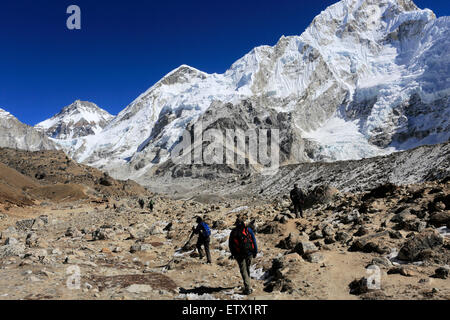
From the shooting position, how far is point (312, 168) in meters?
46.9

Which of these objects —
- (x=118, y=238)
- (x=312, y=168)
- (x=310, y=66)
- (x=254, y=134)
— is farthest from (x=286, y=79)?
(x=118, y=238)

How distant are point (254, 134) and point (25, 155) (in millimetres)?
91610

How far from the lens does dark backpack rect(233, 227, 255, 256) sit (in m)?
7.54

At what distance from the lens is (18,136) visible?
17212cm

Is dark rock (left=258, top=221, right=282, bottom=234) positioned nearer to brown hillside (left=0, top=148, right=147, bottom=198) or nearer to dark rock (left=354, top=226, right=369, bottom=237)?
dark rock (left=354, top=226, right=369, bottom=237)

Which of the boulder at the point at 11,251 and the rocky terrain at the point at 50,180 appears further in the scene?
the rocky terrain at the point at 50,180

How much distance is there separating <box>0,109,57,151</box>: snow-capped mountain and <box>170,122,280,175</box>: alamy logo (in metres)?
88.2

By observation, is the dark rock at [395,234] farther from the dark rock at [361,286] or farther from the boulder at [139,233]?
the boulder at [139,233]

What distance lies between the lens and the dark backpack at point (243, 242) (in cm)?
754

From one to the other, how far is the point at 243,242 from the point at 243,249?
16 cm

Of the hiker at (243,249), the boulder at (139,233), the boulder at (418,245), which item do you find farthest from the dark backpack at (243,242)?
the boulder at (139,233)

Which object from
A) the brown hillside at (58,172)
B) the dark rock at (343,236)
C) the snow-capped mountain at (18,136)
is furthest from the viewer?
the snow-capped mountain at (18,136)

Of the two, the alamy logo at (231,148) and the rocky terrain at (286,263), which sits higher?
the alamy logo at (231,148)
